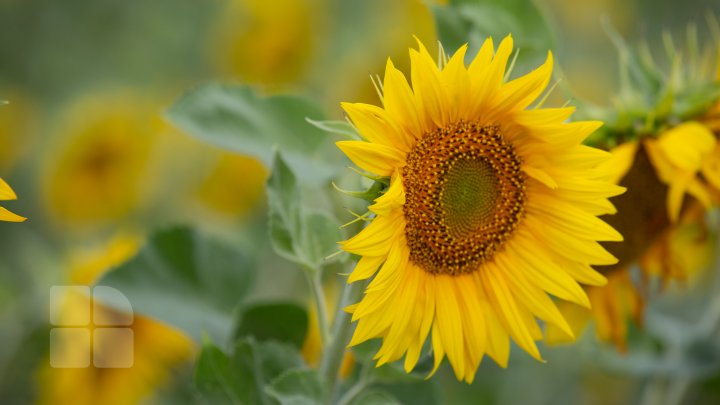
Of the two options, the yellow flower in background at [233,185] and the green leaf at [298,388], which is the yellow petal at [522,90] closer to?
the green leaf at [298,388]

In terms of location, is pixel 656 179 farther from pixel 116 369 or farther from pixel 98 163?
pixel 98 163

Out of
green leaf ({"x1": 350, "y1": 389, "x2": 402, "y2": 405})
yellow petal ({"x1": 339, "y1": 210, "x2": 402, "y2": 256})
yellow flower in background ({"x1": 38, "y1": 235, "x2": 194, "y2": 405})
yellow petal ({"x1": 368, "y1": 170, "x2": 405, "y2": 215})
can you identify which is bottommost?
yellow flower in background ({"x1": 38, "y1": 235, "x2": 194, "y2": 405})

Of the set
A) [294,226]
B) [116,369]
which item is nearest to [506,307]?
[294,226]

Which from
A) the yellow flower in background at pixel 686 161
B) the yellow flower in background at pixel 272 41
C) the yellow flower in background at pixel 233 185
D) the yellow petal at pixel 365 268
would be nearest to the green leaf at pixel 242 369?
the yellow petal at pixel 365 268

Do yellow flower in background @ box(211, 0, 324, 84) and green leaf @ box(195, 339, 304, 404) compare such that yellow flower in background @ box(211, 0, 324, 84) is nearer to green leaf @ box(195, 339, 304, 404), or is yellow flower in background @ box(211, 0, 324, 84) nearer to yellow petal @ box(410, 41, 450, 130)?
green leaf @ box(195, 339, 304, 404)

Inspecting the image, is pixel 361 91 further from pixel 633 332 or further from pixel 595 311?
pixel 595 311

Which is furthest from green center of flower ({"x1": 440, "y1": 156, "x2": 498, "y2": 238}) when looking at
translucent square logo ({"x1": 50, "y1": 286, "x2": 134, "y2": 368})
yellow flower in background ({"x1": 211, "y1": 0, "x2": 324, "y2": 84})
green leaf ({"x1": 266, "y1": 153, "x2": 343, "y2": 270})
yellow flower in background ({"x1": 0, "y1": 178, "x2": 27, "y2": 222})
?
yellow flower in background ({"x1": 211, "y1": 0, "x2": 324, "y2": 84})

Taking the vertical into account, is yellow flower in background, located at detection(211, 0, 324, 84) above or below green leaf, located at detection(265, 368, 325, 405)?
above
